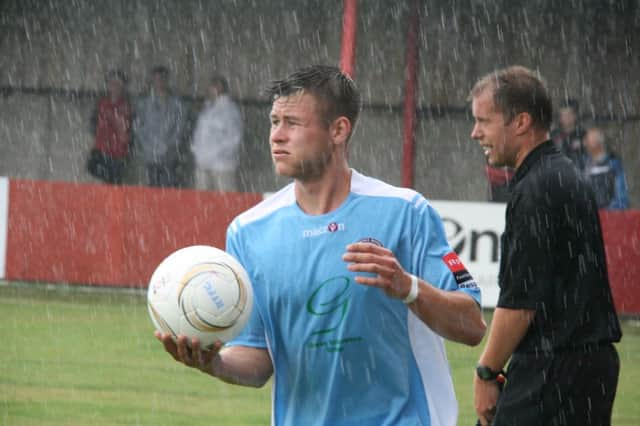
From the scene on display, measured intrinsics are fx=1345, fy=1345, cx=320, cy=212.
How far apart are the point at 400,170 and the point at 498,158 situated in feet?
58.0

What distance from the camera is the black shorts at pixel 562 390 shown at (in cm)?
480

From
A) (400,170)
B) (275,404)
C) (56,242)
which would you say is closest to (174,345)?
(275,404)

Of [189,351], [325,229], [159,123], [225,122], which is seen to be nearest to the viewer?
[189,351]

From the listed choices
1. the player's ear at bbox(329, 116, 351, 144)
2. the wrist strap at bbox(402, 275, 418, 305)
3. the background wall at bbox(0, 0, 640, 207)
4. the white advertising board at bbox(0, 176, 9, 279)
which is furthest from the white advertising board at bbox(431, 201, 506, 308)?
the wrist strap at bbox(402, 275, 418, 305)

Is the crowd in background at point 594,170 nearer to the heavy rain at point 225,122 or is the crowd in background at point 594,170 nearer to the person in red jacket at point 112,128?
the heavy rain at point 225,122

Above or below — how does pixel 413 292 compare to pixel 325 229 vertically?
below

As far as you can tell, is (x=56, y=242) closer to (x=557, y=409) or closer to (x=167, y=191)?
(x=167, y=191)

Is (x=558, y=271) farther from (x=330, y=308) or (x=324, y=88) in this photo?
(x=324, y=88)

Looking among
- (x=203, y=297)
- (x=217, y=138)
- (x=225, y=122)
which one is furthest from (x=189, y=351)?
(x=217, y=138)

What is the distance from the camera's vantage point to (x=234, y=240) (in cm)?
483

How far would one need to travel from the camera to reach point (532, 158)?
502cm

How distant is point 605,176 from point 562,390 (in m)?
11.9

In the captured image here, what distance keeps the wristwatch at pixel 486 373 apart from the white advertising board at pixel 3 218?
35.1 ft

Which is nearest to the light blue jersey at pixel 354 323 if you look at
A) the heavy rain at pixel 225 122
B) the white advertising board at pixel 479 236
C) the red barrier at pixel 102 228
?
the heavy rain at pixel 225 122
